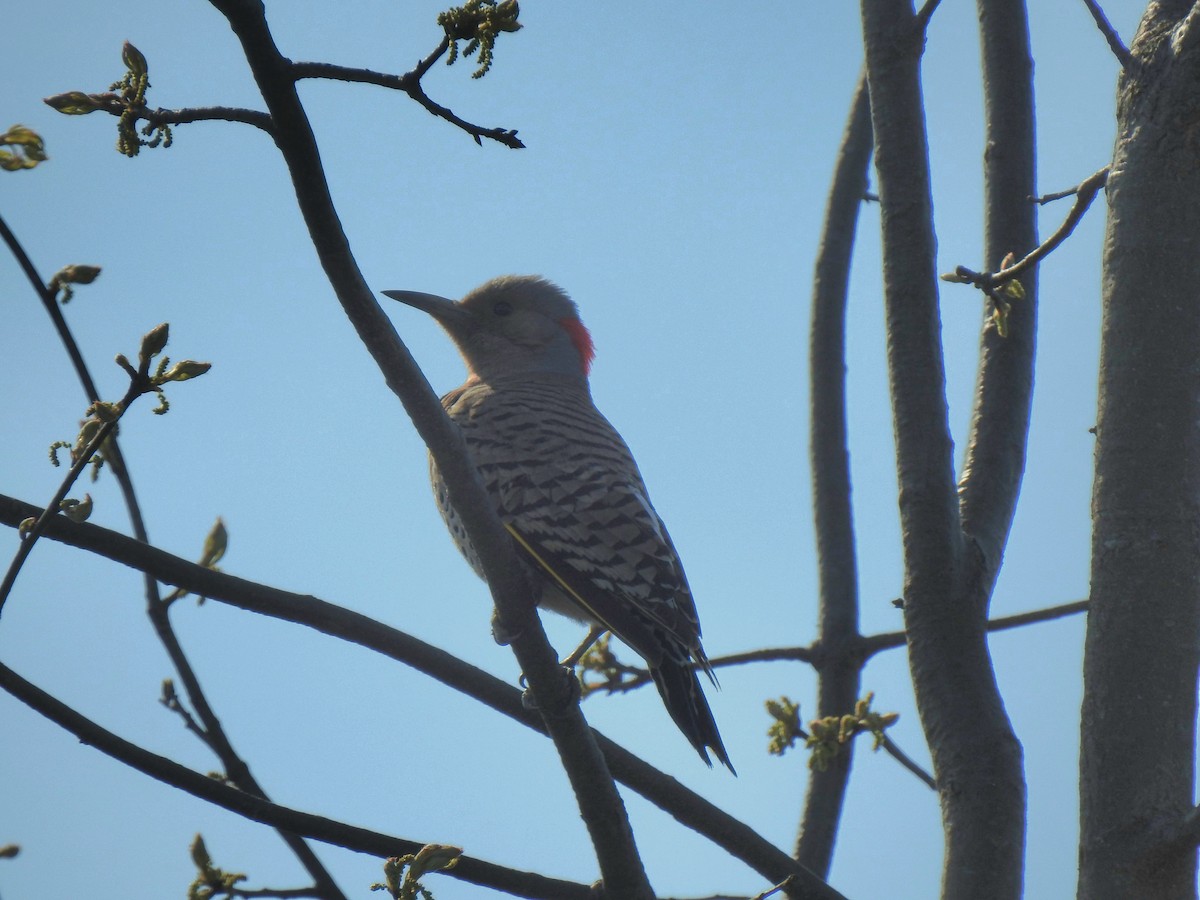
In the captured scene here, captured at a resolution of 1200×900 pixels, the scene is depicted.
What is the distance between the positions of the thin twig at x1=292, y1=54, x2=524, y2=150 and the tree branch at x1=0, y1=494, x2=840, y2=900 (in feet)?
4.10

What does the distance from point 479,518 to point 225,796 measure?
0.86 meters

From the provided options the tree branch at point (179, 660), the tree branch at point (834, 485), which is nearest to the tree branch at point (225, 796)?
the tree branch at point (179, 660)

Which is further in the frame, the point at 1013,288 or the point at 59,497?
the point at 1013,288

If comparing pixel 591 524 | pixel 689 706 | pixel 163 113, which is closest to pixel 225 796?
pixel 163 113

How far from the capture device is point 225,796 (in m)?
2.99

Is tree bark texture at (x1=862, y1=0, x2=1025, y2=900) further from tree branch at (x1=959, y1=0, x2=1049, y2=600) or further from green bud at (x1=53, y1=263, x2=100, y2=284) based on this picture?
green bud at (x1=53, y1=263, x2=100, y2=284)

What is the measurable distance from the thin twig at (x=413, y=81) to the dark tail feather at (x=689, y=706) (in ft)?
8.09

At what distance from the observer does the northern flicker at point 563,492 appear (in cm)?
476

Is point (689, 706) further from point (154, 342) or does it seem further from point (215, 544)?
point (154, 342)

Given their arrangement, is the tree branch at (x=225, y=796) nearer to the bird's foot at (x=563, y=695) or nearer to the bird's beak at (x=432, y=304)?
the bird's foot at (x=563, y=695)

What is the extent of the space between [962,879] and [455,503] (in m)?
1.62

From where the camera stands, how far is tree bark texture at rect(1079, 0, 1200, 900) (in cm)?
287

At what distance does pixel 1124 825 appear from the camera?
2.86 metres

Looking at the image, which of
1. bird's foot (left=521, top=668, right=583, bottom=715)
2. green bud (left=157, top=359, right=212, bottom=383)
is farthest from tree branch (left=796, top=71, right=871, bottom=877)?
green bud (left=157, top=359, right=212, bottom=383)
